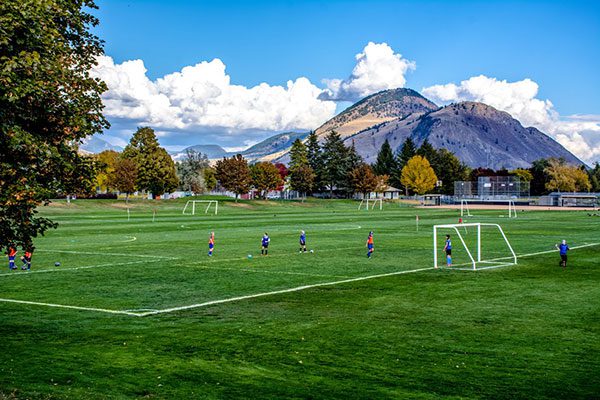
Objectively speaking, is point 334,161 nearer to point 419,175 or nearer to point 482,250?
point 419,175

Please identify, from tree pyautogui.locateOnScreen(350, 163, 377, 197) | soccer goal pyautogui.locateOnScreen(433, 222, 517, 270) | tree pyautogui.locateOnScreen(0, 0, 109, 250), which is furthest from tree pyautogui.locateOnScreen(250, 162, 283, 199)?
tree pyautogui.locateOnScreen(0, 0, 109, 250)

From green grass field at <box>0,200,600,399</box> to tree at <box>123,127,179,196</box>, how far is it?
101368 mm

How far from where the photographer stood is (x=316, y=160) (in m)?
188

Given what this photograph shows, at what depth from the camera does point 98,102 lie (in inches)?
739

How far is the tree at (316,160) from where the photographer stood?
610 ft

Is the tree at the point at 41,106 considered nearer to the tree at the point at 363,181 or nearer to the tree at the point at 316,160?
the tree at the point at 363,181

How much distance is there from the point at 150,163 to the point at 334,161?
61510 millimetres

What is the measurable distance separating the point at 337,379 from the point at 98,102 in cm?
1024

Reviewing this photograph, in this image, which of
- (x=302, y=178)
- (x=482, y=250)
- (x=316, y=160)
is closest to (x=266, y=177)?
(x=302, y=178)

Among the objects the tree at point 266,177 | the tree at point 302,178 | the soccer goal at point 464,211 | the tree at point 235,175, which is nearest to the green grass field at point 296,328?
the soccer goal at point 464,211

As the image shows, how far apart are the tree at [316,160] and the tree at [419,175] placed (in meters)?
25.7

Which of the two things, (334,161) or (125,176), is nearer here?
(125,176)

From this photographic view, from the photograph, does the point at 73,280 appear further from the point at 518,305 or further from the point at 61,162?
the point at 518,305

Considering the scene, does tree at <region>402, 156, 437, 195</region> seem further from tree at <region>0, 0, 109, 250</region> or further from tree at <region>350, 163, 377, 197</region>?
tree at <region>0, 0, 109, 250</region>
